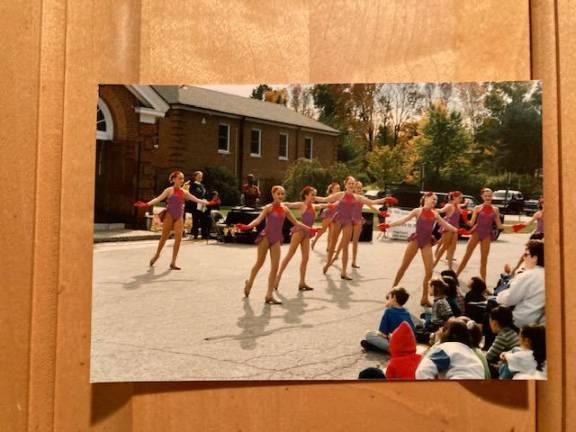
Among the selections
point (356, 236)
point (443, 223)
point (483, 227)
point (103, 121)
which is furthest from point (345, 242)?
point (103, 121)

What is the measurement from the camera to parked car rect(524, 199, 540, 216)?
1324 mm

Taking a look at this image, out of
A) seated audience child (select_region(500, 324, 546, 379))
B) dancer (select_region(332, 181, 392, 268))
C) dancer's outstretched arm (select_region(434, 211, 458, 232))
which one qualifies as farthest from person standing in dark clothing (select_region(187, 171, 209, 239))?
seated audience child (select_region(500, 324, 546, 379))

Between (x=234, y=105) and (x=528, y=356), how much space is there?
94 centimetres

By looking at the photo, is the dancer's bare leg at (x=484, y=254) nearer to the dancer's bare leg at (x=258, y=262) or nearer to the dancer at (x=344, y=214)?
the dancer at (x=344, y=214)

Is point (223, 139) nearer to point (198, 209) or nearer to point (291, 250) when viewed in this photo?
point (198, 209)

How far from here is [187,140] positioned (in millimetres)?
1374

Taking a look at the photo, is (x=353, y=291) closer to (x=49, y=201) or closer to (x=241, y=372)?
(x=241, y=372)

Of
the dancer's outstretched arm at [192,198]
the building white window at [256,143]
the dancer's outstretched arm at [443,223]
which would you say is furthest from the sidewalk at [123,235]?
the dancer's outstretched arm at [443,223]

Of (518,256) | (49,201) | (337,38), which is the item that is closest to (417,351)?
(518,256)

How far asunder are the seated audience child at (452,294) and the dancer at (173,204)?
0.64 metres

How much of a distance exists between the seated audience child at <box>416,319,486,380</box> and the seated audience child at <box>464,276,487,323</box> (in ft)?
0.09

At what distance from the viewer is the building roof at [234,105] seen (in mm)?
1310

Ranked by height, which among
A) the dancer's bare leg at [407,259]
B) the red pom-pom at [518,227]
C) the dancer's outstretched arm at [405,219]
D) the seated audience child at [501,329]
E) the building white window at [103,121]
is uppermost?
the building white window at [103,121]

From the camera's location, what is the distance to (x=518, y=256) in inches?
52.8
